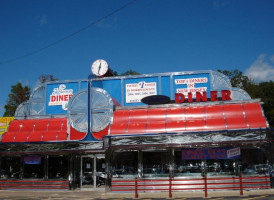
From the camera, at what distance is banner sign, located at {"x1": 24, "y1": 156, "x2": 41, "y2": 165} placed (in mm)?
23859

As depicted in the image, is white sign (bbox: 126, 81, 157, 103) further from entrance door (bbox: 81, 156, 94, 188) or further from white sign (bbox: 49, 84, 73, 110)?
entrance door (bbox: 81, 156, 94, 188)

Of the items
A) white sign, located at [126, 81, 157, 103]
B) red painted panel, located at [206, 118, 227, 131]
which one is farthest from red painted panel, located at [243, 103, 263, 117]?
white sign, located at [126, 81, 157, 103]

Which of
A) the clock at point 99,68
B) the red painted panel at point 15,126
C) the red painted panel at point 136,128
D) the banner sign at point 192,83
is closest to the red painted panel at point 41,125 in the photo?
the red painted panel at point 15,126

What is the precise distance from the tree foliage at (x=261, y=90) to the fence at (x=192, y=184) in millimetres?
33911

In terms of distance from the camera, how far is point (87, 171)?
78.9ft

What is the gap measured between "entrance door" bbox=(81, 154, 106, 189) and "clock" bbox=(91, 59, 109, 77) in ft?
26.9

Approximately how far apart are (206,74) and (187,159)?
374 inches

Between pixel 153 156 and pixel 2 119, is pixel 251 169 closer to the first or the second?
pixel 153 156

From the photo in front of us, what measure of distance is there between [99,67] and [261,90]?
3566cm

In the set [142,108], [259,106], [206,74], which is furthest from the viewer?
[206,74]

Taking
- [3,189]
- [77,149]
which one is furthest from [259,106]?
[3,189]

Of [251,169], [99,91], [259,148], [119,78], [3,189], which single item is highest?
[119,78]

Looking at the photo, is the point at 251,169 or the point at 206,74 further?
the point at 206,74

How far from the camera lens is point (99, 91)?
23.8 meters
